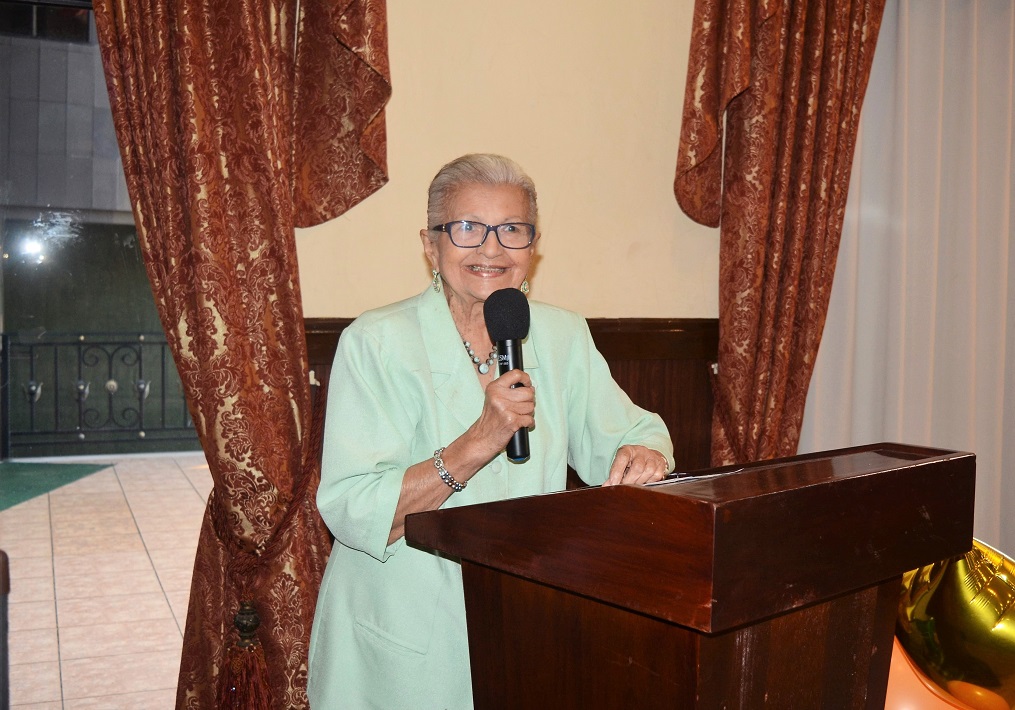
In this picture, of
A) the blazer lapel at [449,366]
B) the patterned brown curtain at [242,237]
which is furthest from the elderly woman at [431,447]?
the patterned brown curtain at [242,237]

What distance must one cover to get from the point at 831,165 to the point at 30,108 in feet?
8.60

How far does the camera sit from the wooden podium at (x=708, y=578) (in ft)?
3.60

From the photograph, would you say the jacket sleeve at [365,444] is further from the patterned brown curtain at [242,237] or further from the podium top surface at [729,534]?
the patterned brown curtain at [242,237]

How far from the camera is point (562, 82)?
318 cm

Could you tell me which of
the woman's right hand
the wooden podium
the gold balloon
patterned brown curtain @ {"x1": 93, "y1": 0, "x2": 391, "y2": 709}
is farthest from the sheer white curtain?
the woman's right hand

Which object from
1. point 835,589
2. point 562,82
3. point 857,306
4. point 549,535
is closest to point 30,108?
point 562,82

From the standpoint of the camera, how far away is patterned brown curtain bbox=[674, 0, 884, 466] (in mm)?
3213

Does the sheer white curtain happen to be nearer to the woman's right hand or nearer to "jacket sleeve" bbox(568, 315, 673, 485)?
"jacket sleeve" bbox(568, 315, 673, 485)

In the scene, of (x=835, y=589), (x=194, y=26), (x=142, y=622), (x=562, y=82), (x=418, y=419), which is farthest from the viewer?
(x=142, y=622)

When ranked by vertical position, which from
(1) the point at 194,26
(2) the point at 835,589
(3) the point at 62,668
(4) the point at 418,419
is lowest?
(3) the point at 62,668

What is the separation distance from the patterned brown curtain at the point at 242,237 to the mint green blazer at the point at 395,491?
83 cm

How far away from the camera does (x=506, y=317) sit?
159cm

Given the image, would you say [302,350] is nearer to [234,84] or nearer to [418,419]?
[234,84]

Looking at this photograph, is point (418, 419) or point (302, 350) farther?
point (302, 350)
